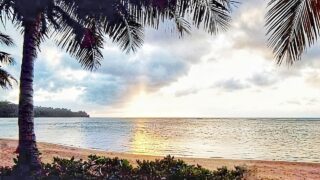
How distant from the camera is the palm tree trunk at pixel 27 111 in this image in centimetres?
890

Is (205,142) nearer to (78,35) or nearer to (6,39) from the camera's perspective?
(6,39)

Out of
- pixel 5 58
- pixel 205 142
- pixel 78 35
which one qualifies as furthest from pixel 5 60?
pixel 205 142

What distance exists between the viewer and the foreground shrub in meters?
7.96

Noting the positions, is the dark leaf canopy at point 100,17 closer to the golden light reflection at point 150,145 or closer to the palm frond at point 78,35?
the palm frond at point 78,35

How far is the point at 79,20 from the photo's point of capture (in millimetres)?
9555

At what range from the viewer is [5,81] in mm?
23406

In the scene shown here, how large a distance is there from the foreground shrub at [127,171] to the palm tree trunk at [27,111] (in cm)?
29

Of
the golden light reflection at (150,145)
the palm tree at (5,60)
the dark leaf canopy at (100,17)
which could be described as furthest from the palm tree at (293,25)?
the golden light reflection at (150,145)

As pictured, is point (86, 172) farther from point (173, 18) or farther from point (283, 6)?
point (283, 6)

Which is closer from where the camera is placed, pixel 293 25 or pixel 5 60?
pixel 293 25

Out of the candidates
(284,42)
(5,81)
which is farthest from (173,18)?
(5,81)

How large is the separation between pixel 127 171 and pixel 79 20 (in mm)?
3513

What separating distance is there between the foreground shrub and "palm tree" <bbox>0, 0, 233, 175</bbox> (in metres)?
0.61

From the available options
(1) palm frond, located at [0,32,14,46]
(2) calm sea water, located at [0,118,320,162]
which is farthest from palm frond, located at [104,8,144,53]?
(2) calm sea water, located at [0,118,320,162]
